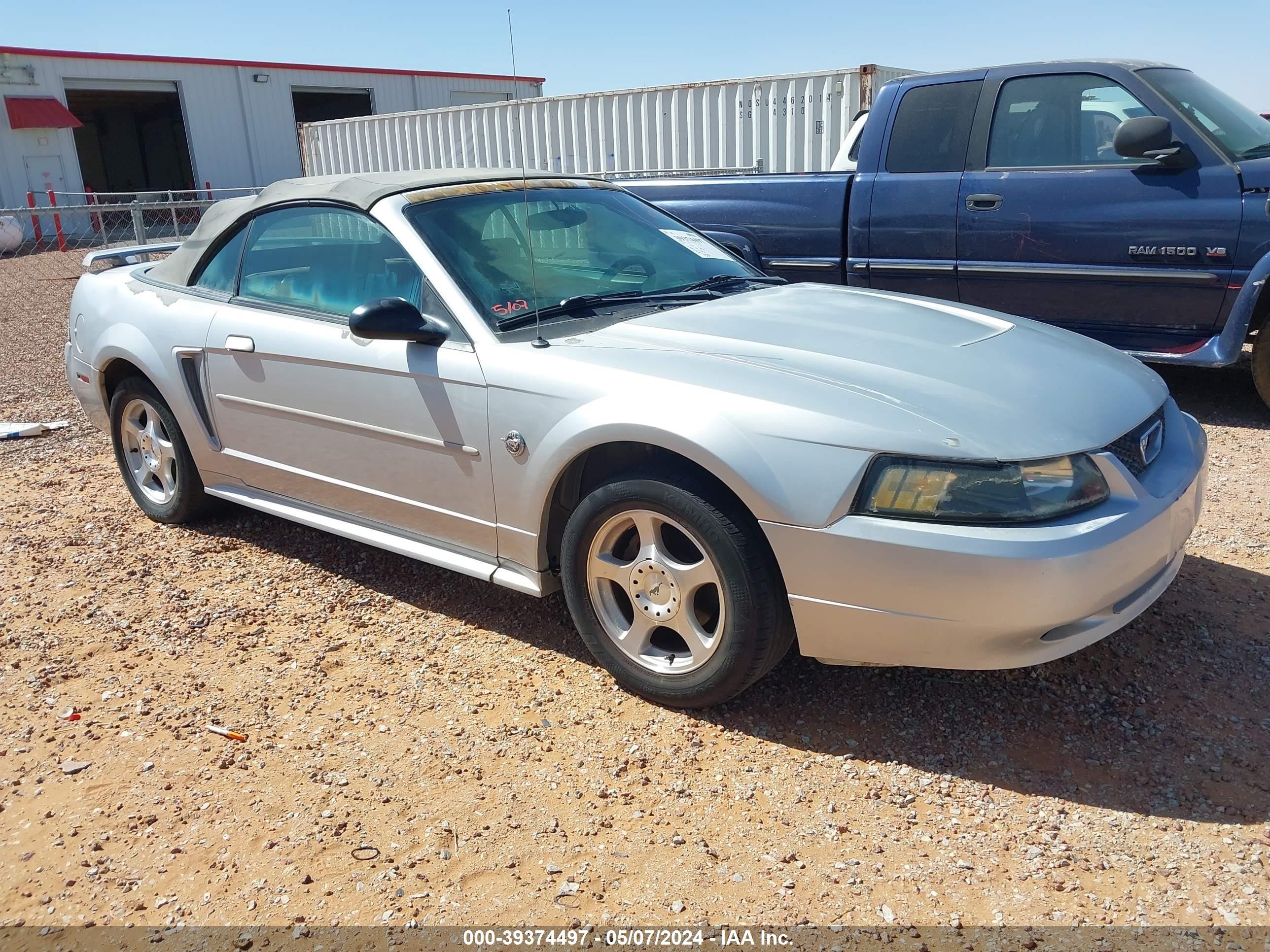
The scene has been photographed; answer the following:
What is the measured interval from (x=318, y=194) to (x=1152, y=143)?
4449 millimetres

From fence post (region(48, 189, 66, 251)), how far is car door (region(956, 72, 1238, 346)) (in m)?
18.9

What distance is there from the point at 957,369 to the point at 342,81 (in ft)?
106

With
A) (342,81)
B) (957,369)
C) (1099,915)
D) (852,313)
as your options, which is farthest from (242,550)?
(342,81)

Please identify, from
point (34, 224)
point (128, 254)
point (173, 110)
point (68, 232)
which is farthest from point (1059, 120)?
point (173, 110)

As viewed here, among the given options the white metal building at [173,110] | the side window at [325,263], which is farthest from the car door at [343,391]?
the white metal building at [173,110]

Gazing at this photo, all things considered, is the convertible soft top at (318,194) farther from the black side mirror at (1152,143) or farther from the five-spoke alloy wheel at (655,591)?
the black side mirror at (1152,143)

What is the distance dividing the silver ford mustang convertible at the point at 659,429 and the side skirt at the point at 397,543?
1cm

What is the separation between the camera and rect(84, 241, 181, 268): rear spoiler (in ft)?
16.9

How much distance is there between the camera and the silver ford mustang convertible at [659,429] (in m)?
2.58

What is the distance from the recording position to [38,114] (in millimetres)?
25969

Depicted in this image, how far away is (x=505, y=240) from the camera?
3.67m

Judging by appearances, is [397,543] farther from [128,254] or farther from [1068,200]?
[1068,200]

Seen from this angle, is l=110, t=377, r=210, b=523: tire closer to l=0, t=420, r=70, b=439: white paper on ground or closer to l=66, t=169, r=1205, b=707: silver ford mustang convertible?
l=66, t=169, r=1205, b=707: silver ford mustang convertible

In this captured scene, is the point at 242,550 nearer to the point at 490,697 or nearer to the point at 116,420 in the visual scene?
the point at 116,420
